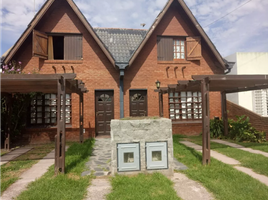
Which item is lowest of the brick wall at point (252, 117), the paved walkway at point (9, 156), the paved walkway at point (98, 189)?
the paved walkway at point (9, 156)

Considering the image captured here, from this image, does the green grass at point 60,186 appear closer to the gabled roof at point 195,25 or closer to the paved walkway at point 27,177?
the paved walkway at point 27,177

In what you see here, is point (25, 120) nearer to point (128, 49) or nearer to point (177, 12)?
point (128, 49)

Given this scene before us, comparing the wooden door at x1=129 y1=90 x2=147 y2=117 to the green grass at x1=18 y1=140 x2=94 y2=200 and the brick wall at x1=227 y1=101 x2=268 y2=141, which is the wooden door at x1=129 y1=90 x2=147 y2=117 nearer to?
the brick wall at x1=227 y1=101 x2=268 y2=141

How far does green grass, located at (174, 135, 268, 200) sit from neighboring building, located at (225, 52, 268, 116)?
1060cm

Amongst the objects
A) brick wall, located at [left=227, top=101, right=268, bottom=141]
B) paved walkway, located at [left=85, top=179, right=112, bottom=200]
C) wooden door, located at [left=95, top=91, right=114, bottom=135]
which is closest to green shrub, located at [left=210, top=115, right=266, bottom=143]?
brick wall, located at [left=227, top=101, right=268, bottom=141]

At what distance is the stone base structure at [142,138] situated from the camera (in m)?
4.33

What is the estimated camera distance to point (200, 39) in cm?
1038

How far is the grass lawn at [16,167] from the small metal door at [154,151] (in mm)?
3028

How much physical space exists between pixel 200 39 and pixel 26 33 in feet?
28.5

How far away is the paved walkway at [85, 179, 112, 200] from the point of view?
3464 millimetres

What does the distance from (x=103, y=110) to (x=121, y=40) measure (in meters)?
4.35

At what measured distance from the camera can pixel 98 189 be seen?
3.77 m

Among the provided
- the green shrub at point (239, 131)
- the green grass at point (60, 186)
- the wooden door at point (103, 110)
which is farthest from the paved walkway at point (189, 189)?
the wooden door at point (103, 110)

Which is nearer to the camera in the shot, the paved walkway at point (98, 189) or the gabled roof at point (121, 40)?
the paved walkway at point (98, 189)
